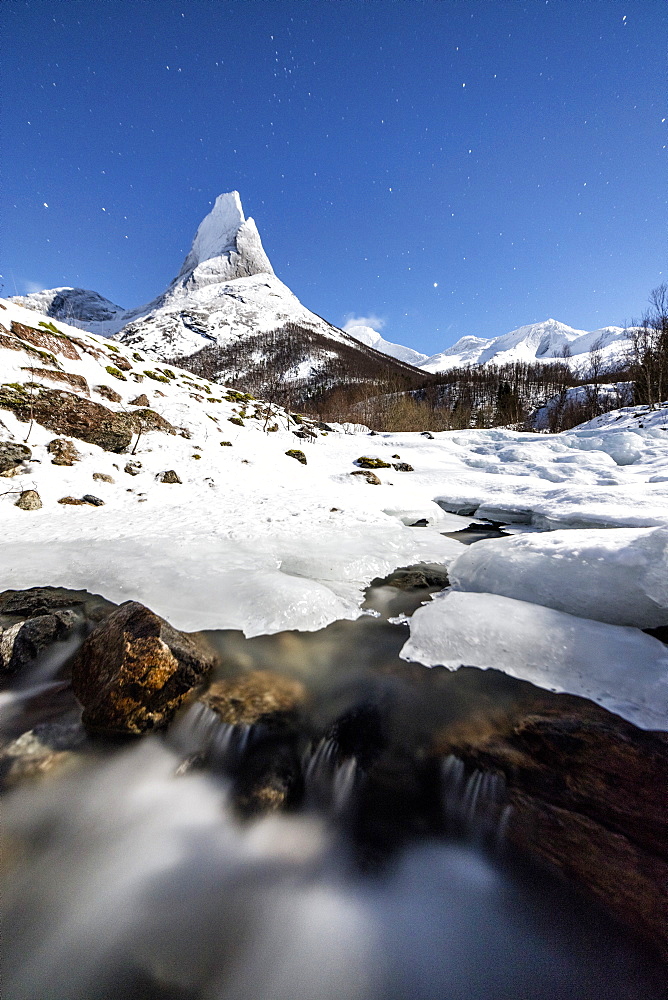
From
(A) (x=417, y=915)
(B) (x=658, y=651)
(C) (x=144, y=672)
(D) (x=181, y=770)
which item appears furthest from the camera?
(B) (x=658, y=651)

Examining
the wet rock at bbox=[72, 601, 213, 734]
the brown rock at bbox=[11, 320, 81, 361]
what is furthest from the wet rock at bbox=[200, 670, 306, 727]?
the brown rock at bbox=[11, 320, 81, 361]

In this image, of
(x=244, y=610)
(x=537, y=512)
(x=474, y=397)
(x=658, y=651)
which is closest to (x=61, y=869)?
(x=244, y=610)

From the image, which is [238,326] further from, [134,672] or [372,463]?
[134,672]

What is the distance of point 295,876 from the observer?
155 cm

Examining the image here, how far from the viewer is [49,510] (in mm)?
5812

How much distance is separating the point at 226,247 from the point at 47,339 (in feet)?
420

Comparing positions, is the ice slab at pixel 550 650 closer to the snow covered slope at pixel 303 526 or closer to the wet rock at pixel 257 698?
the snow covered slope at pixel 303 526

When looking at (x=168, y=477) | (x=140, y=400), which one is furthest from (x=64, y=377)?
(x=168, y=477)

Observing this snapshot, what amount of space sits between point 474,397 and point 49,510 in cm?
4414

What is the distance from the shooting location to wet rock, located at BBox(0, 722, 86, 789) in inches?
74.6

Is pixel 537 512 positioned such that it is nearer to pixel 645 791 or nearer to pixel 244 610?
pixel 645 791

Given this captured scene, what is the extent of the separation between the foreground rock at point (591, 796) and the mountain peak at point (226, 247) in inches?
4910

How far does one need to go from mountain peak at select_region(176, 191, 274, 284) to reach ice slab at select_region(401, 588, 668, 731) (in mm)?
123749

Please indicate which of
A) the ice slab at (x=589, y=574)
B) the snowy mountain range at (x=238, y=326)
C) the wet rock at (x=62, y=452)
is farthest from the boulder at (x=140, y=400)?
the snowy mountain range at (x=238, y=326)
